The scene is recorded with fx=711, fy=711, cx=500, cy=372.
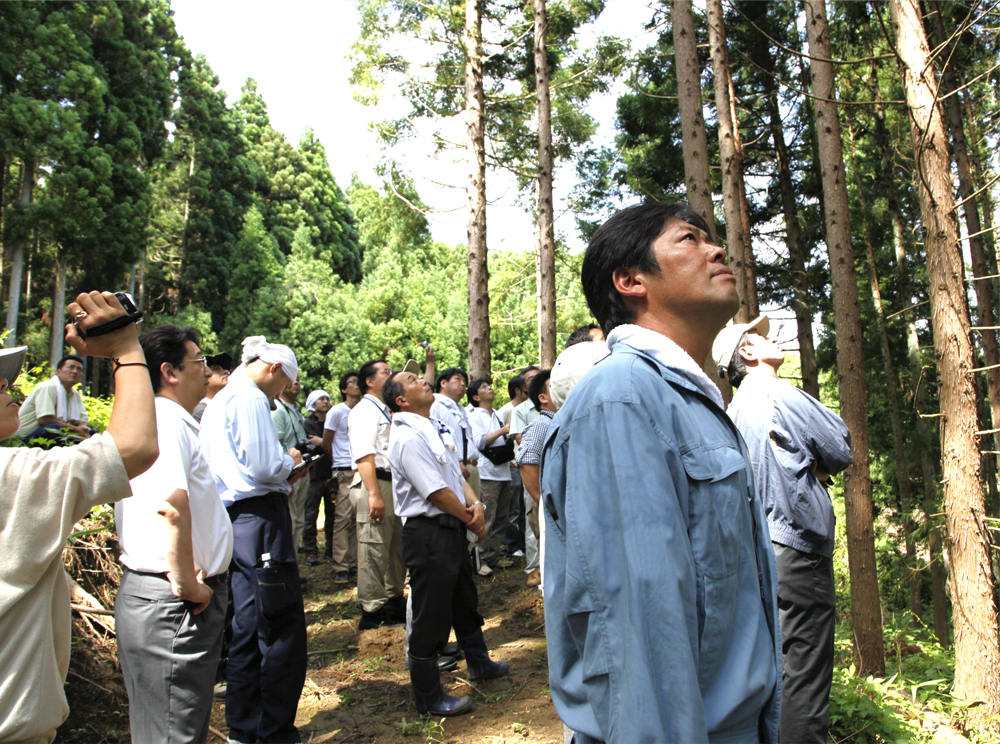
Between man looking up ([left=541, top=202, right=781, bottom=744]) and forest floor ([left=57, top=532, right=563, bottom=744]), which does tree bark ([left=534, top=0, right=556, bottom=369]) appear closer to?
forest floor ([left=57, top=532, right=563, bottom=744])

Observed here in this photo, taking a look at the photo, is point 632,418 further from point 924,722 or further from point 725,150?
point 725,150

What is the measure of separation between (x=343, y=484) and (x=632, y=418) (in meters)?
7.78

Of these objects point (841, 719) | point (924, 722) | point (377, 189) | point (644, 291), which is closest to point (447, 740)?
point (841, 719)

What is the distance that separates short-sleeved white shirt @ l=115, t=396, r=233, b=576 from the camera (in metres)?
2.91

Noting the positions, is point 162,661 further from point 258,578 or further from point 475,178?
point 475,178

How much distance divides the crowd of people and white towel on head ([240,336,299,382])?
2 cm

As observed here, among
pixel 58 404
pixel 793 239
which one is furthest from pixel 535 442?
pixel 793 239

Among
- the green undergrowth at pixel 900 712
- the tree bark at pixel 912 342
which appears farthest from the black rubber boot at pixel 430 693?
the tree bark at pixel 912 342

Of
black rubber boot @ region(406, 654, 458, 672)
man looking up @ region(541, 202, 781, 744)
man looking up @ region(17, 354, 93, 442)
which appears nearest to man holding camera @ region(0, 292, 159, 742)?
man looking up @ region(541, 202, 781, 744)

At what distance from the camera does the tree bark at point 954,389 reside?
5266 millimetres

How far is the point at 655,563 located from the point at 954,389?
529 centimetres

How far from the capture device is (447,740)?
4.33 m

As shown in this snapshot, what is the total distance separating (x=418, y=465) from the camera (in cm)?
462

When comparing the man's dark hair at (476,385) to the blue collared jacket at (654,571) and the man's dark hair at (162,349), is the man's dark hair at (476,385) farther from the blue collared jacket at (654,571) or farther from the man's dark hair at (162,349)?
the blue collared jacket at (654,571)
